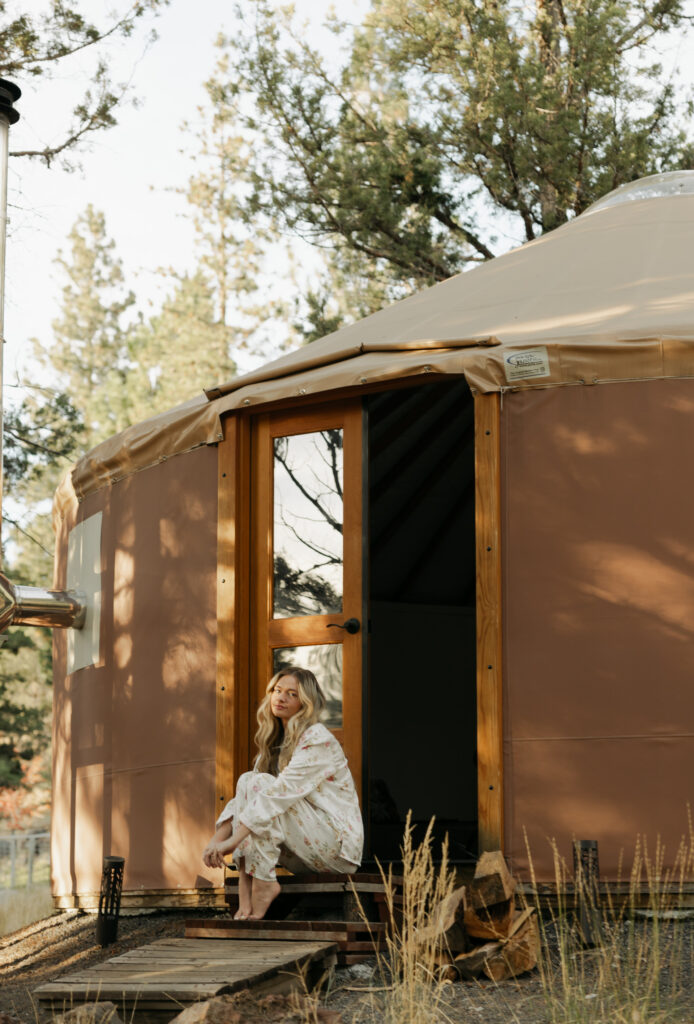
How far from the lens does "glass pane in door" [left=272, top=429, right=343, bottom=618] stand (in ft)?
15.0

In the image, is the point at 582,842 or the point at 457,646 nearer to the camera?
the point at 582,842

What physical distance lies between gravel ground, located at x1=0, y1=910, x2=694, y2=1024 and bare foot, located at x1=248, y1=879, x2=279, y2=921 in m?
0.31

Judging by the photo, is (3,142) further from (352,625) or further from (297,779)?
(297,779)

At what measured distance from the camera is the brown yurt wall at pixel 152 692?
187 inches

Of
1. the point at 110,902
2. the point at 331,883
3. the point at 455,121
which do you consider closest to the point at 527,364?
the point at 331,883

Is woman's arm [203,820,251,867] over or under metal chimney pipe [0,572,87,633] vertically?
under

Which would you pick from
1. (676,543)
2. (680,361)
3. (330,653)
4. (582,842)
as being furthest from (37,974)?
(680,361)

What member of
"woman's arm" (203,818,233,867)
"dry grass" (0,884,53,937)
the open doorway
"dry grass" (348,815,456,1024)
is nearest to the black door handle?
"woman's arm" (203,818,233,867)

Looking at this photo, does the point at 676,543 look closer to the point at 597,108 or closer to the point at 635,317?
the point at 635,317

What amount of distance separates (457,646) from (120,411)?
1149cm

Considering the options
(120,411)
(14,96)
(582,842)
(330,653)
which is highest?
(120,411)

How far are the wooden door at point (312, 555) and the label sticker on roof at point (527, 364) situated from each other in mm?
563

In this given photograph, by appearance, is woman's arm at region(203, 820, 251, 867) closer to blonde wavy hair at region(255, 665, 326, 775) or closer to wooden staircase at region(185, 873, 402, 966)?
wooden staircase at region(185, 873, 402, 966)

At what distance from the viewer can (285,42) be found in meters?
10.1
